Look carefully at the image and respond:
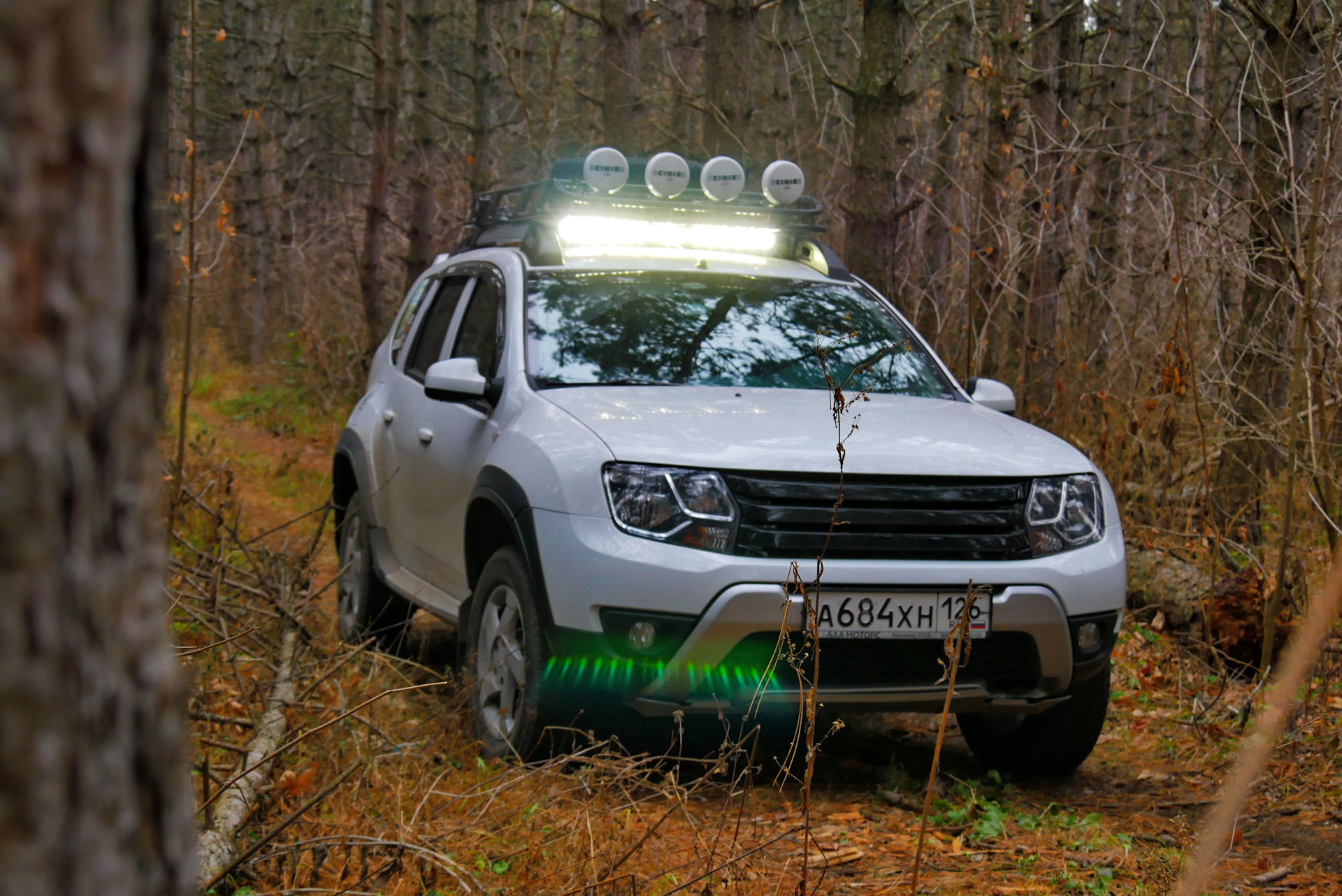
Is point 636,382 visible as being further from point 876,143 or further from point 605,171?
point 876,143

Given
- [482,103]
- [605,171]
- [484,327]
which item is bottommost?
[484,327]

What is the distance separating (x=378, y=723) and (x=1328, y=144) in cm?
386

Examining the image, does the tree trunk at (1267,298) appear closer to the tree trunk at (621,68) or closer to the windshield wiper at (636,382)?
the windshield wiper at (636,382)

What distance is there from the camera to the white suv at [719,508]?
3781mm

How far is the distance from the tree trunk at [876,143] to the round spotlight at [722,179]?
2545 mm

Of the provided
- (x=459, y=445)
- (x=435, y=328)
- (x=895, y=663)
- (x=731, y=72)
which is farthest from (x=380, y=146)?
(x=895, y=663)

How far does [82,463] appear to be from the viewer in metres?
0.84

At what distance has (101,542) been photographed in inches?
34.1

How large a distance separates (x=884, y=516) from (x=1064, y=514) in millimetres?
682

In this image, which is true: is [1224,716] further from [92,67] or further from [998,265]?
[92,67]

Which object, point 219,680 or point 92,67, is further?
point 219,680

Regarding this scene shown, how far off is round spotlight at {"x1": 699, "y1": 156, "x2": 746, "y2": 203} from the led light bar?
0.14 meters

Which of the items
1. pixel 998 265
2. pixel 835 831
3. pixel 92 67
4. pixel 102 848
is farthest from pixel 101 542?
pixel 998 265

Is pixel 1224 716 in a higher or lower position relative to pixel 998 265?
lower
